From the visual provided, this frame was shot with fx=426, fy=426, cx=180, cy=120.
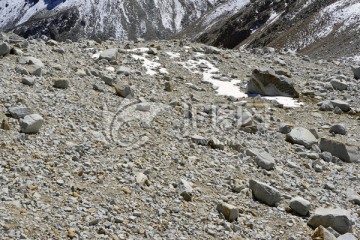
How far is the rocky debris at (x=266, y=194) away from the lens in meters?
12.4

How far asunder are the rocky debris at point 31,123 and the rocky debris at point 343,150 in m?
11.1

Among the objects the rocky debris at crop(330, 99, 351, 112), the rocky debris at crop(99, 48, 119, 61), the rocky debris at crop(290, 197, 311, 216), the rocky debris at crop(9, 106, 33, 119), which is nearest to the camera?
the rocky debris at crop(290, 197, 311, 216)

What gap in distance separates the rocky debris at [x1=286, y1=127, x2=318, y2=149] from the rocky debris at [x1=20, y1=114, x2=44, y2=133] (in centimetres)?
993

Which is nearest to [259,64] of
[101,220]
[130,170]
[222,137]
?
[222,137]

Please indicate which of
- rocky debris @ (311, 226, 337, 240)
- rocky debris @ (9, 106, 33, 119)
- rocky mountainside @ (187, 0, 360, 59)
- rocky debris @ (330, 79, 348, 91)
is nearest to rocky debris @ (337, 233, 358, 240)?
rocky debris @ (311, 226, 337, 240)

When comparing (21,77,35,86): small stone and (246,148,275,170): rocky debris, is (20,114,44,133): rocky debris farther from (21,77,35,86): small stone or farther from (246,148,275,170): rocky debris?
(246,148,275,170): rocky debris

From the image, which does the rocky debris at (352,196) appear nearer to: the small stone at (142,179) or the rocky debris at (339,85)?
the small stone at (142,179)

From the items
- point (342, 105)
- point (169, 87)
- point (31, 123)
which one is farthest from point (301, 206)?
point (342, 105)

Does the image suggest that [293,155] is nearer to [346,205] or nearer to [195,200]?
[346,205]

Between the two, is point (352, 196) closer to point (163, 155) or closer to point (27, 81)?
point (163, 155)

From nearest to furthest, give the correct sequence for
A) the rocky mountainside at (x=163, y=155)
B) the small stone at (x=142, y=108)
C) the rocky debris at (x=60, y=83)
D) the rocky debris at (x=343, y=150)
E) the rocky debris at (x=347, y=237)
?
the rocky mountainside at (x=163, y=155)
the rocky debris at (x=347, y=237)
the rocky debris at (x=343, y=150)
the rocky debris at (x=60, y=83)
the small stone at (x=142, y=108)

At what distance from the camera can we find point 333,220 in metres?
11.6

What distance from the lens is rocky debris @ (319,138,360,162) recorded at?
16.8 m

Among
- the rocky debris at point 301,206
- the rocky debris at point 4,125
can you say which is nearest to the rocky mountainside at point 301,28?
the rocky debris at point 301,206
